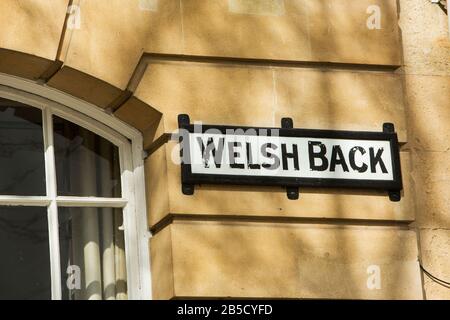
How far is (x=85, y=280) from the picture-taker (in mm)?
9328

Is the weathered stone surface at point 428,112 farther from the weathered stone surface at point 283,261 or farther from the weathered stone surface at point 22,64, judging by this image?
the weathered stone surface at point 22,64

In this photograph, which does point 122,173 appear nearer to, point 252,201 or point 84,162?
point 84,162

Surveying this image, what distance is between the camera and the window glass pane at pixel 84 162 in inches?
372

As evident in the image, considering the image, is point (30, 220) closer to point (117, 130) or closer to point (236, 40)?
point (117, 130)

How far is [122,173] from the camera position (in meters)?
9.57

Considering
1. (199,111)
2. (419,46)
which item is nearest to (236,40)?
(199,111)

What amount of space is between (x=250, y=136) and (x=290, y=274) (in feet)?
2.73

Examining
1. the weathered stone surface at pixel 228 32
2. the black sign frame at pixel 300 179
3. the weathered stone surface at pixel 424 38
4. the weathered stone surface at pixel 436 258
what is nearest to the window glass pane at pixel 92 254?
the black sign frame at pixel 300 179

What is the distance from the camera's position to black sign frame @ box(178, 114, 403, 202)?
9.30m

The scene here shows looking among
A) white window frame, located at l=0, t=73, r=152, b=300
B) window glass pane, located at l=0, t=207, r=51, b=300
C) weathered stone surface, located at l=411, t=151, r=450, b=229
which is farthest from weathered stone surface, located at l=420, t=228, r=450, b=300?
window glass pane, located at l=0, t=207, r=51, b=300

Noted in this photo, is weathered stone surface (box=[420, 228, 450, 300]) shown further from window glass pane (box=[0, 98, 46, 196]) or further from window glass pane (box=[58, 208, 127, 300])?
window glass pane (box=[0, 98, 46, 196])

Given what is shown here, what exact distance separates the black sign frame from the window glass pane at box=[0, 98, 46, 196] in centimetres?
83

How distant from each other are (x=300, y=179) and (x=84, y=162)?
126 cm

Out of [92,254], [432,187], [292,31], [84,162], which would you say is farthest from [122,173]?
[432,187]
